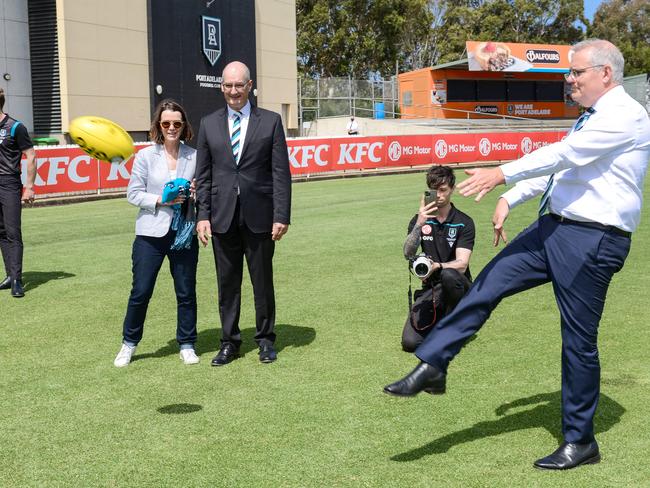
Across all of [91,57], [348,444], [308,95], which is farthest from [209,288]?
[308,95]

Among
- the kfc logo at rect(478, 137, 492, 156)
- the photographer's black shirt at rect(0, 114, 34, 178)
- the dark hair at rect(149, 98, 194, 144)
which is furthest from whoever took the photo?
the kfc logo at rect(478, 137, 492, 156)

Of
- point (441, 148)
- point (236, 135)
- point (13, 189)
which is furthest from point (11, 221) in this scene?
point (441, 148)

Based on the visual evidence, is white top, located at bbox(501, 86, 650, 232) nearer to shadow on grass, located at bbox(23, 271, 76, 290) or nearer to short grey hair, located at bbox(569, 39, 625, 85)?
short grey hair, located at bbox(569, 39, 625, 85)

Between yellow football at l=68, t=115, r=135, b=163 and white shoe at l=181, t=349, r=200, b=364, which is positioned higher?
yellow football at l=68, t=115, r=135, b=163

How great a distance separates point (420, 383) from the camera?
412 cm

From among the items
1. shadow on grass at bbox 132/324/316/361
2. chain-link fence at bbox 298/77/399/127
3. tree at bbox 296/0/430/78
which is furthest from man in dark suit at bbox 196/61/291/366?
tree at bbox 296/0/430/78

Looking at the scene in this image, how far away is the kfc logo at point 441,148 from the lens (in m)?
30.2

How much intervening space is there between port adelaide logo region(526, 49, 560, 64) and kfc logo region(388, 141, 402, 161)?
80.6ft

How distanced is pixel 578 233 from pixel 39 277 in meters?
7.37

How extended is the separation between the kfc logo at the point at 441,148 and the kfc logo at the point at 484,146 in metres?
1.78

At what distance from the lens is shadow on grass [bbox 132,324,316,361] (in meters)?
6.41

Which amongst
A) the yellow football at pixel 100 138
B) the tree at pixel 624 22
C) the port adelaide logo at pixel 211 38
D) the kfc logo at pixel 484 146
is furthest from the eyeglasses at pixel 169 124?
the tree at pixel 624 22

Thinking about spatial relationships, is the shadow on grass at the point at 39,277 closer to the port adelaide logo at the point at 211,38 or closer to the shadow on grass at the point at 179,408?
the shadow on grass at the point at 179,408

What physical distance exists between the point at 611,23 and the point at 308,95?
4413 cm
